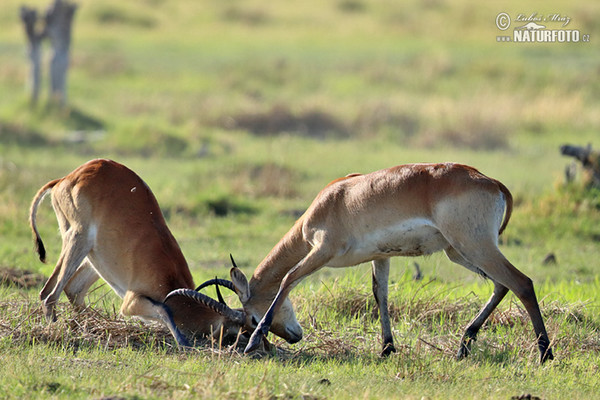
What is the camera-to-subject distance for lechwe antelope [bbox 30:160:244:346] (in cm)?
645

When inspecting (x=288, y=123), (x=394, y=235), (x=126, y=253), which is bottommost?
(x=288, y=123)

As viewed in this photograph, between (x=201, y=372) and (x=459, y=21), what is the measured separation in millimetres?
31759

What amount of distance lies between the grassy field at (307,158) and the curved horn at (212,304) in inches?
9.3

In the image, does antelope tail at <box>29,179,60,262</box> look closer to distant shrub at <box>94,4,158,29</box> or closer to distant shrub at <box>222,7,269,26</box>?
distant shrub at <box>94,4,158,29</box>

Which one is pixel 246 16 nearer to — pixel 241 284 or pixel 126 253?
pixel 126 253

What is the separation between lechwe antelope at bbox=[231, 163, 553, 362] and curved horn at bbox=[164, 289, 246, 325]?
11 cm

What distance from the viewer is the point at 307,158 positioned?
55.4ft

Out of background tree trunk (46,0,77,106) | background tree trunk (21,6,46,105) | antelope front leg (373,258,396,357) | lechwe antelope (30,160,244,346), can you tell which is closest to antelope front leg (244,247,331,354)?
lechwe antelope (30,160,244,346)

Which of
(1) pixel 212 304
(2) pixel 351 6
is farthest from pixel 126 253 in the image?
(2) pixel 351 6

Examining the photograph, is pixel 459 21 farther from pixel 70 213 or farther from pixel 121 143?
pixel 70 213

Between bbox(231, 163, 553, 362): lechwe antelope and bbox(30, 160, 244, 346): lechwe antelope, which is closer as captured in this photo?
bbox(231, 163, 553, 362): lechwe antelope

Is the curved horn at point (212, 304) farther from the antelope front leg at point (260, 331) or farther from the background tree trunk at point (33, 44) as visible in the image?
the background tree trunk at point (33, 44)

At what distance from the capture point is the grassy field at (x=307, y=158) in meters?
5.94

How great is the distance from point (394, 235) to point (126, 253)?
1.88 metres
